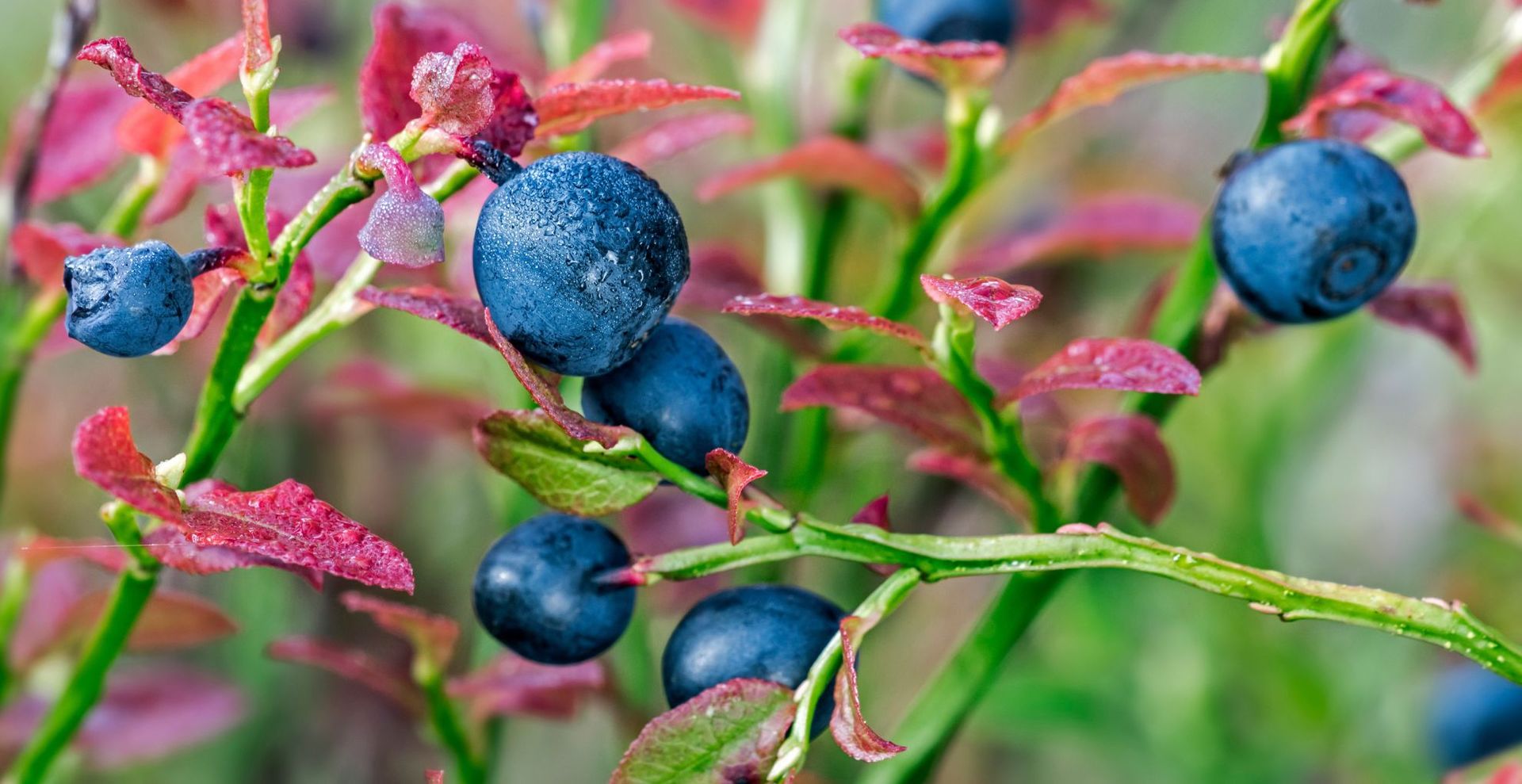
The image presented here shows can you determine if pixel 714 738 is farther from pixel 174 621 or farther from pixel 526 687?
pixel 174 621

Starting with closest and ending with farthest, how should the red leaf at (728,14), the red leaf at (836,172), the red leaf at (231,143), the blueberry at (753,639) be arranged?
1. the red leaf at (231,143)
2. the blueberry at (753,639)
3. the red leaf at (836,172)
4. the red leaf at (728,14)

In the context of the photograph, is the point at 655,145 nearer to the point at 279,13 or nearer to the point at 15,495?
the point at 279,13

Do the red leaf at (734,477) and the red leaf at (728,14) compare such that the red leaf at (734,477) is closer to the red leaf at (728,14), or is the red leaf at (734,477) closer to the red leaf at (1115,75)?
the red leaf at (1115,75)

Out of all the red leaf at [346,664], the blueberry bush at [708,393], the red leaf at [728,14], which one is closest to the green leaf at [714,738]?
the blueberry bush at [708,393]

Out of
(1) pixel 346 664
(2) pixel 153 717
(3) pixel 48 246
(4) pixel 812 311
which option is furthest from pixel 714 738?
(2) pixel 153 717

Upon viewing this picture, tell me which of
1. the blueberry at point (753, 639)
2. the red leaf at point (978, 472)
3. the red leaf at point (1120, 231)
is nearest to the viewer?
the blueberry at point (753, 639)

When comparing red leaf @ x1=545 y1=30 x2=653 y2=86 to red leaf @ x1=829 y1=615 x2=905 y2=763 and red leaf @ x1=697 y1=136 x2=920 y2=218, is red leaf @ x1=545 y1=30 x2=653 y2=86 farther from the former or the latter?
red leaf @ x1=829 y1=615 x2=905 y2=763

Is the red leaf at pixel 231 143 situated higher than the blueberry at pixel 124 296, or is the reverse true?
the red leaf at pixel 231 143

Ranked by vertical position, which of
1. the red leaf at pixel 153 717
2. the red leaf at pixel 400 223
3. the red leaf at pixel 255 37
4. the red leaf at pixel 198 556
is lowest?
the red leaf at pixel 153 717
